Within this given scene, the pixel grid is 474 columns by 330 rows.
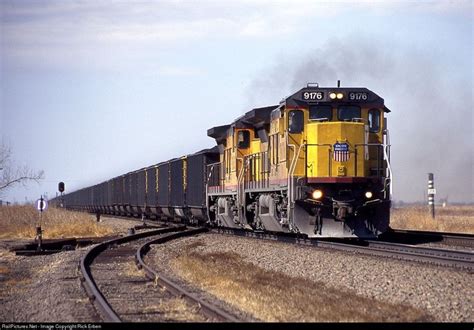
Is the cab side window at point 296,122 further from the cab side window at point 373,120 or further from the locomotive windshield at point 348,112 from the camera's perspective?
the cab side window at point 373,120

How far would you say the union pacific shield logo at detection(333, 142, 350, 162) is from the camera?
690 inches

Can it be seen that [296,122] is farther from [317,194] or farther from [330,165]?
[317,194]

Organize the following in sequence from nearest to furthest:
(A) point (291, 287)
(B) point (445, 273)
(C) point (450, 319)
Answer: (C) point (450, 319), (A) point (291, 287), (B) point (445, 273)

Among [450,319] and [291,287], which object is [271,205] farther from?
[450,319]

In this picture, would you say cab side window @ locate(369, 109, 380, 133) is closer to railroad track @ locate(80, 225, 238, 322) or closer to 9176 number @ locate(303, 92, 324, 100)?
9176 number @ locate(303, 92, 324, 100)

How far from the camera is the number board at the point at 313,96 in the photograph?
1802 cm

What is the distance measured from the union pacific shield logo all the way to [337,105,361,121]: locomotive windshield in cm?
82

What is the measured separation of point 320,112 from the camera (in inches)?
715

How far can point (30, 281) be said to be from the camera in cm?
1370

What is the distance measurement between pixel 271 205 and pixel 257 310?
1028 centimetres

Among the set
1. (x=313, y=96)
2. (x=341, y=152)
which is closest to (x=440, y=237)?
(x=341, y=152)

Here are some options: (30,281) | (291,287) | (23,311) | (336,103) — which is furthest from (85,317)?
(336,103)

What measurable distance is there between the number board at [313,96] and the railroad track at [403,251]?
3.42 meters

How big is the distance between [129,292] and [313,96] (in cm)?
841
